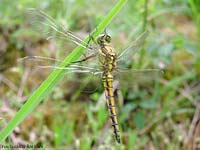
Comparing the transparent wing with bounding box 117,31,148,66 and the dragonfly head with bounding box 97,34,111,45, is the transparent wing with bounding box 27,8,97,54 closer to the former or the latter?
the dragonfly head with bounding box 97,34,111,45

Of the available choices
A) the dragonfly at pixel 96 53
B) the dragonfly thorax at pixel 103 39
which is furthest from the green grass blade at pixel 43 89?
the dragonfly thorax at pixel 103 39

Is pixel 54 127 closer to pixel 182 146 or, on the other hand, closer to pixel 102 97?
pixel 102 97

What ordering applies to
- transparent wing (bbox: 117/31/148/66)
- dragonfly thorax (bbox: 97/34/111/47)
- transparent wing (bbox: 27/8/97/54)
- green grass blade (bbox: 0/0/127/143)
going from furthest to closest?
transparent wing (bbox: 117/31/148/66), dragonfly thorax (bbox: 97/34/111/47), transparent wing (bbox: 27/8/97/54), green grass blade (bbox: 0/0/127/143)

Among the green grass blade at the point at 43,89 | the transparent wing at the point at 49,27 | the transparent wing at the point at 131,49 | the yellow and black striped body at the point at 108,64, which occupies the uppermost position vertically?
the transparent wing at the point at 131,49

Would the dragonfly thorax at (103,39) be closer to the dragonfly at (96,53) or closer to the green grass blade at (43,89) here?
the dragonfly at (96,53)

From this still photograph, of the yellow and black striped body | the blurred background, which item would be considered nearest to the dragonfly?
the yellow and black striped body

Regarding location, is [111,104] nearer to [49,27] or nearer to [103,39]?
[103,39]

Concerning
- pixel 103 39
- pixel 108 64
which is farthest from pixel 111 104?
pixel 103 39
